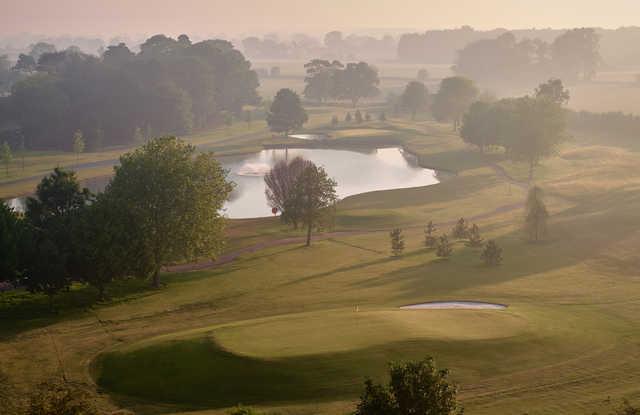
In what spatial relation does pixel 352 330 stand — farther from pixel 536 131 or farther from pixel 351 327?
pixel 536 131

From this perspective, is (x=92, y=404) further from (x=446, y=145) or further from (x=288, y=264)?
(x=446, y=145)

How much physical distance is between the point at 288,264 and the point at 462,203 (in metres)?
49.5

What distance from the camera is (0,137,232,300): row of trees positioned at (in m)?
65.4

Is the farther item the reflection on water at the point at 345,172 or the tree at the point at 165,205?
the reflection on water at the point at 345,172

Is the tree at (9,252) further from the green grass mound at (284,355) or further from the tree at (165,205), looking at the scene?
the green grass mound at (284,355)

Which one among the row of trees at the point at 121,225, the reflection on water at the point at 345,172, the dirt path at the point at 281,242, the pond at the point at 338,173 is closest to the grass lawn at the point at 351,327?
the dirt path at the point at 281,242

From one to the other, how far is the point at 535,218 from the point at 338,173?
75863 mm

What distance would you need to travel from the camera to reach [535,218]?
89125 mm

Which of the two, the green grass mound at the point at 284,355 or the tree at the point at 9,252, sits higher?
the tree at the point at 9,252

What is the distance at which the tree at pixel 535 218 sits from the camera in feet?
292

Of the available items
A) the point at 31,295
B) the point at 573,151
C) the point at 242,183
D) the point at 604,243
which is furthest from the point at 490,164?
the point at 31,295

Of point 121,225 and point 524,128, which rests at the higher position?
point 524,128

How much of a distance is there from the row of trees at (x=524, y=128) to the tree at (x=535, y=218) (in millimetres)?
56323

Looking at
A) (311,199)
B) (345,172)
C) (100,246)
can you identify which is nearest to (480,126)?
(345,172)
